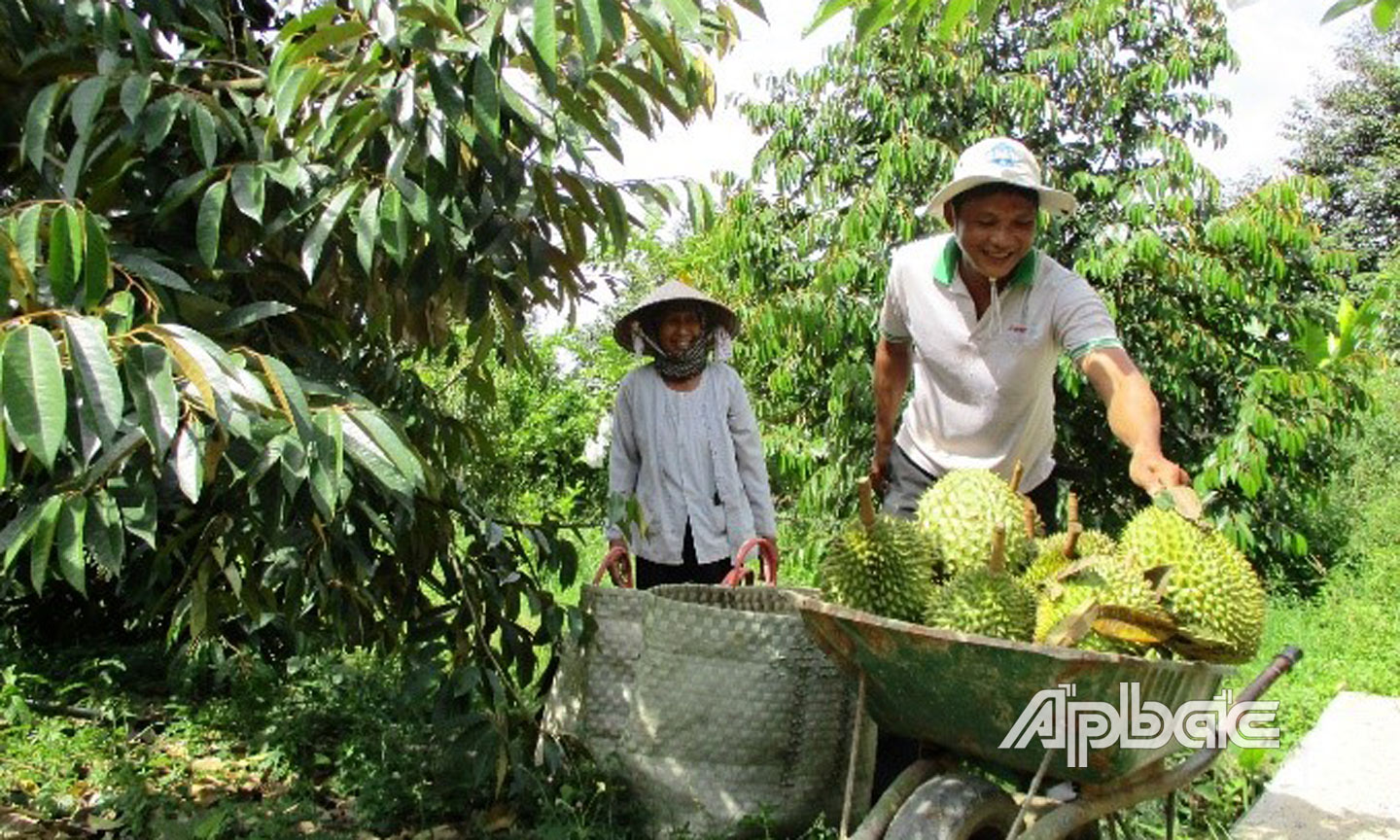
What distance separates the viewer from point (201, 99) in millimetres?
2197

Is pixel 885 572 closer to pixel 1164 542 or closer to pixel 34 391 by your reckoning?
pixel 1164 542

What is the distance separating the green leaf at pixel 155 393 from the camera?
136 cm

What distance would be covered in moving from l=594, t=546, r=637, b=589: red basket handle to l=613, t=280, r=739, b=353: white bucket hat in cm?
72

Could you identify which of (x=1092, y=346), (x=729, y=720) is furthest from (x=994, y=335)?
(x=729, y=720)

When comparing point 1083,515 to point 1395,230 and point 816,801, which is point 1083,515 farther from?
point 1395,230

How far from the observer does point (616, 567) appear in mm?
3152

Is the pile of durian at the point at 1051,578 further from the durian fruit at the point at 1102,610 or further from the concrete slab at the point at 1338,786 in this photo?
the concrete slab at the point at 1338,786

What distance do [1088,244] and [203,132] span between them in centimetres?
391

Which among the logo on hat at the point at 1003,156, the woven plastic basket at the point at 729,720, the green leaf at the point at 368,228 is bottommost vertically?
the woven plastic basket at the point at 729,720

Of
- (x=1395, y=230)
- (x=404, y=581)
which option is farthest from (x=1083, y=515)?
(x=1395, y=230)

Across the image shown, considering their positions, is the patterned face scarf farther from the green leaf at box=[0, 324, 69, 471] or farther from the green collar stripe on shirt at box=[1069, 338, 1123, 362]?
the green leaf at box=[0, 324, 69, 471]

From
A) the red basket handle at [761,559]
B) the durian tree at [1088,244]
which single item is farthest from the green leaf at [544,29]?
the durian tree at [1088,244]

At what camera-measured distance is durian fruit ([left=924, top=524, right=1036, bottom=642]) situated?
1.85m

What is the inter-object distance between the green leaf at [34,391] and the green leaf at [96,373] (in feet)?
0.13
